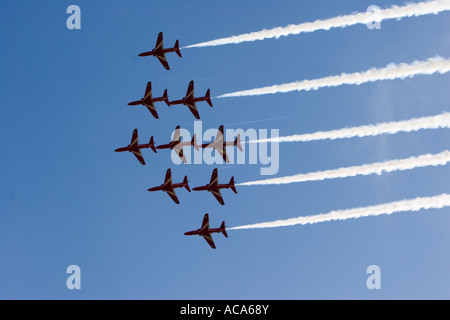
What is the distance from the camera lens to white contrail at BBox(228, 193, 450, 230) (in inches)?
1731

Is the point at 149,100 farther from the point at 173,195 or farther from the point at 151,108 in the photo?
the point at 173,195

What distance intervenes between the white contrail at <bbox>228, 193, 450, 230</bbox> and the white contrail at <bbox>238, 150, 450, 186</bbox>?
2.44 metres

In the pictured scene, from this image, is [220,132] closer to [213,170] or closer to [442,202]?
[213,170]

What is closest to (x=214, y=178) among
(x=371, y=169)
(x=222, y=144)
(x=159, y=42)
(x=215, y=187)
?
(x=215, y=187)

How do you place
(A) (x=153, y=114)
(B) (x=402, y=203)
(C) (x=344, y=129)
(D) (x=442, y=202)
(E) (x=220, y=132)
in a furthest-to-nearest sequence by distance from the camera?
(A) (x=153, y=114) → (E) (x=220, y=132) → (C) (x=344, y=129) → (B) (x=402, y=203) → (D) (x=442, y=202)

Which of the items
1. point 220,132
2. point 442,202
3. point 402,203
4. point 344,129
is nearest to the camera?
point 442,202

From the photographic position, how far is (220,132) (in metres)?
65.2

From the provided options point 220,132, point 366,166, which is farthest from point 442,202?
point 220,132

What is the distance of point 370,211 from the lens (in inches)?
1912

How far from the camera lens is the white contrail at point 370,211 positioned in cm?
4397

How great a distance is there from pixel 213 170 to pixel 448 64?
28870 millimetres

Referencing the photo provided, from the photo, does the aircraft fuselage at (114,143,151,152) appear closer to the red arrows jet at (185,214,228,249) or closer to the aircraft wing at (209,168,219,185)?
the aircraft wing at (209,168,219,185)

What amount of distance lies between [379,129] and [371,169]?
3028 mm

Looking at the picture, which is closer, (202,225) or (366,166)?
(366,166)
